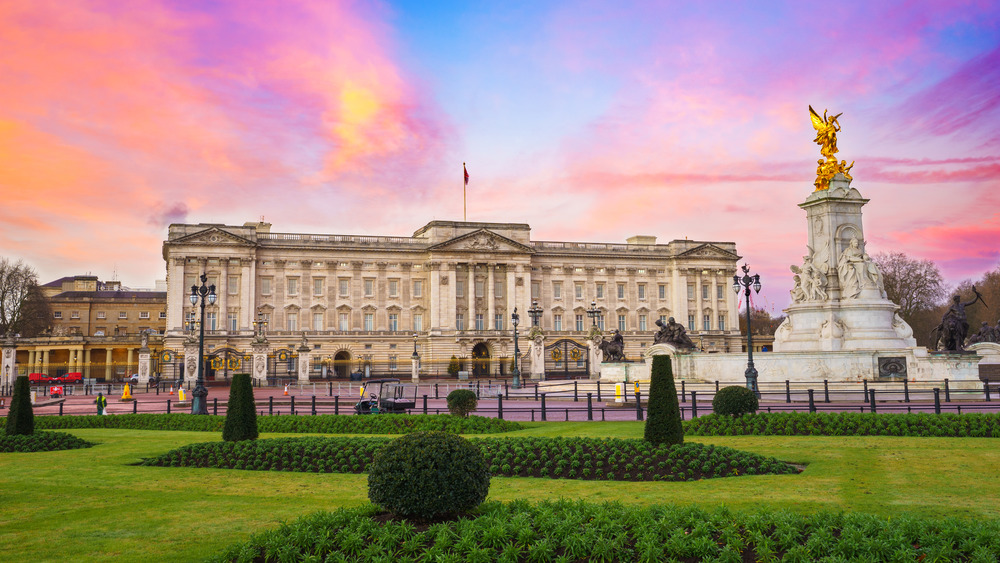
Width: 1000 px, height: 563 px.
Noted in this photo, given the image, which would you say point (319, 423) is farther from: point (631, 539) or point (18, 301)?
point (18, 301)

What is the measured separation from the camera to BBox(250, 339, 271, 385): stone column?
208 ft

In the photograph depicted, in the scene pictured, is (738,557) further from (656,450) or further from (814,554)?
(656,450)

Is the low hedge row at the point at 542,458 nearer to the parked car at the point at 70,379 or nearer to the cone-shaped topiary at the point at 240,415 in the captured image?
the cone-shaped topiary at the point at 240,415

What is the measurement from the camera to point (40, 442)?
67.0 ft

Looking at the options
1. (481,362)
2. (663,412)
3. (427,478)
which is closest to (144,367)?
(481,362)

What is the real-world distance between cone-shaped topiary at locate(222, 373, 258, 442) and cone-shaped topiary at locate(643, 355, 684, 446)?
364 inches

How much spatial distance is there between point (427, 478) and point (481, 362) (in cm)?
8099

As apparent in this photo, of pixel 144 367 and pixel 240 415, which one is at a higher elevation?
pixel 144 367

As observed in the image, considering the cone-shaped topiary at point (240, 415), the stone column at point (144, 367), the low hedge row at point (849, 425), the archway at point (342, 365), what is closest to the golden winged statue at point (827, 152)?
the low hedge row at point (849, 425)

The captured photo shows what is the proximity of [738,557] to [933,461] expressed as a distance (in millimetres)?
8934

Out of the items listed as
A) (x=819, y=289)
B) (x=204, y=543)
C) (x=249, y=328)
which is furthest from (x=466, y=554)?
(x=249, y=328)

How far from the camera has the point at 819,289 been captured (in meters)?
37.1

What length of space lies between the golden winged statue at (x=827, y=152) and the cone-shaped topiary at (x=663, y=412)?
26.1 meters

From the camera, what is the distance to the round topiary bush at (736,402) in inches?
835
